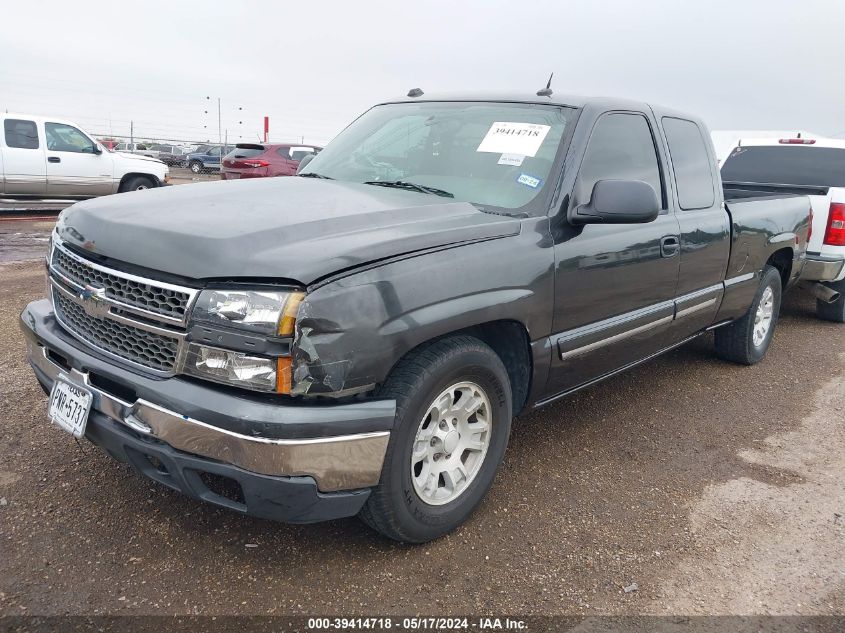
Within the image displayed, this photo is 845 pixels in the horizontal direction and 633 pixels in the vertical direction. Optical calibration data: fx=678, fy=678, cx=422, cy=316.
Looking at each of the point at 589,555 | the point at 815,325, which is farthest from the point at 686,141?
the point at 815,325

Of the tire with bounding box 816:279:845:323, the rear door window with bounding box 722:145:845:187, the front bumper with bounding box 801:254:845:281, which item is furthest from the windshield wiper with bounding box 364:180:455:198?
the rear door window with bounding box 722:145:845:187

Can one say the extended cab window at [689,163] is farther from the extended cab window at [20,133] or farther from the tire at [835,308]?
the extended cab window at [20,133]

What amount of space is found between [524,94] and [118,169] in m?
10.9

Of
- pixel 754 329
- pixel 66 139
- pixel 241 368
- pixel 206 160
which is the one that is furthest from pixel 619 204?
pixel 206 160

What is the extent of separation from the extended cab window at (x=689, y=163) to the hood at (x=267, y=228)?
167 cm

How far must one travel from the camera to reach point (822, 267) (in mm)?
6211

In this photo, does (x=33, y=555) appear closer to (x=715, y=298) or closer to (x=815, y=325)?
(x=715, y=298)

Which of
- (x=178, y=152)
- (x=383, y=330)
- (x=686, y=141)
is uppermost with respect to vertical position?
(x=686, y=141)

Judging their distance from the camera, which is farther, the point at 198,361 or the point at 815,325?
the point at 815,325

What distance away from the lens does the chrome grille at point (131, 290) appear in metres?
2.18

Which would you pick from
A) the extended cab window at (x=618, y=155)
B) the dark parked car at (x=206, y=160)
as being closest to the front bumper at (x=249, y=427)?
the extended cab window at (x=618, y=155)

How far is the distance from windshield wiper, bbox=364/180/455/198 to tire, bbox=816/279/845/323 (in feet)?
17.7

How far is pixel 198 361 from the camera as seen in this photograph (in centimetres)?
216

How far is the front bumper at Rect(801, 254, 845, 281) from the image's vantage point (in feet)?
20.4
